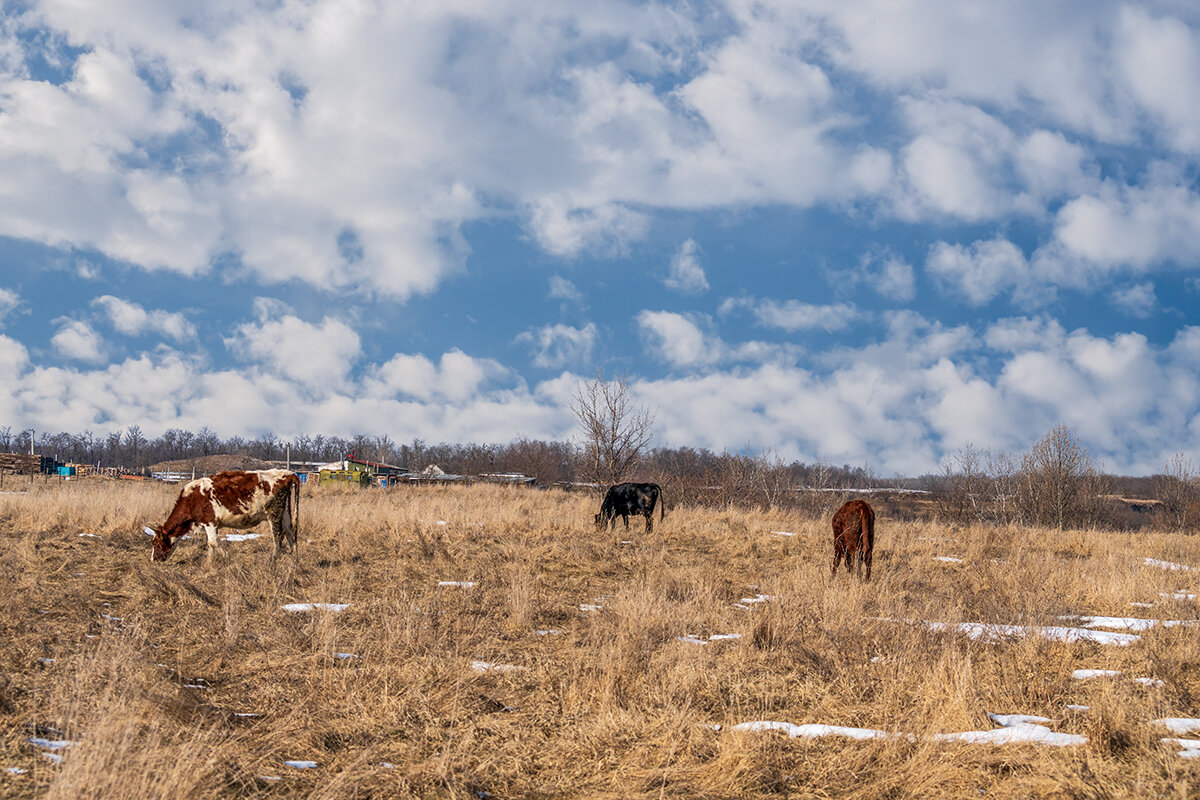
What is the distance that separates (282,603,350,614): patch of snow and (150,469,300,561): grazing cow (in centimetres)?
382

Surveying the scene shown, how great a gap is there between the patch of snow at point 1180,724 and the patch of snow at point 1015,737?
73 cm

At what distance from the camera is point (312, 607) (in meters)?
8.84

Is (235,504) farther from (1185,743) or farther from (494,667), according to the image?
(1185,743)

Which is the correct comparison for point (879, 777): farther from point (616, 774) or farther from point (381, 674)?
point (381, 674)

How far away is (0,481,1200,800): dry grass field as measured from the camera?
436 cm

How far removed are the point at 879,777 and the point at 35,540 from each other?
46.4 feet

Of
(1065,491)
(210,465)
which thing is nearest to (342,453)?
(210,465)

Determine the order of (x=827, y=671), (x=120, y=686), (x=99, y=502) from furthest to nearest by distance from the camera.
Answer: (x=99, y=502) → (x=827, y=671) → (x=120, y=686)

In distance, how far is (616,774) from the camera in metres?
4.54

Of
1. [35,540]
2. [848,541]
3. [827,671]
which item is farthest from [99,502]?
[827,671]

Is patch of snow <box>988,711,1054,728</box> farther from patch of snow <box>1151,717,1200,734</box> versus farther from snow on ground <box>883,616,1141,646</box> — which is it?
snow on ground <box>883,616,1141,646</box>

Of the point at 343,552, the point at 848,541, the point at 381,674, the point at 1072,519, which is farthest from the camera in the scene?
the point at 1072,519

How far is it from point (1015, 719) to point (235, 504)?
11.6m

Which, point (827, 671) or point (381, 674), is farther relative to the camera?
point (827, 671)
